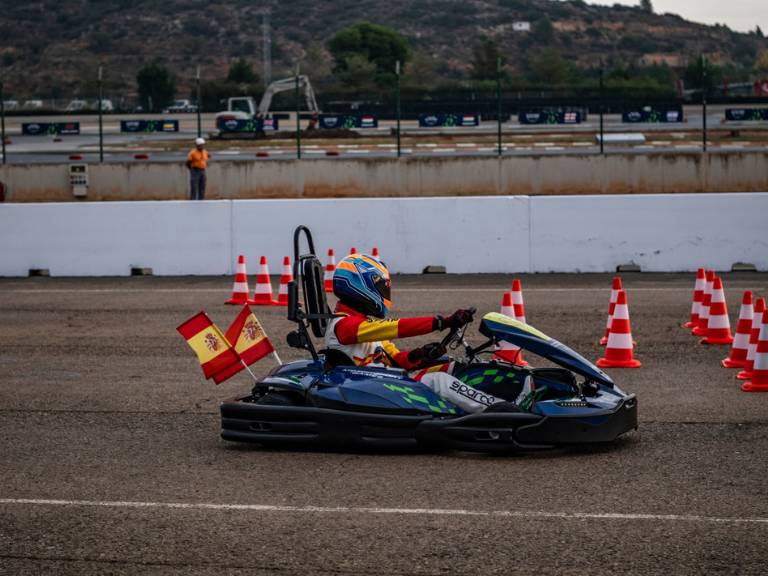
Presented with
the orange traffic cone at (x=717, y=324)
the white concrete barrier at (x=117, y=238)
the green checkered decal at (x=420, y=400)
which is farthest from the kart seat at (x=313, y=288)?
the white concrete barrier at (x=117, y=238)

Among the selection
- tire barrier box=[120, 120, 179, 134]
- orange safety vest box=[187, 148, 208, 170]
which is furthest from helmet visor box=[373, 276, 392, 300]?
tire barrier box=[120, 120, 179, 134]

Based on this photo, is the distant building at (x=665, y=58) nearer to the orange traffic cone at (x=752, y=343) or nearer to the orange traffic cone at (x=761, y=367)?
the orange traffic cone at (x=752, y=343)

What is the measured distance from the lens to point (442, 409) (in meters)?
7.80

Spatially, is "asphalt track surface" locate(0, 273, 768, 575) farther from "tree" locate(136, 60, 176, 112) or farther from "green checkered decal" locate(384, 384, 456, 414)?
"tree" locate(136, 60, 176, 112)

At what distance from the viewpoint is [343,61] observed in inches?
3268

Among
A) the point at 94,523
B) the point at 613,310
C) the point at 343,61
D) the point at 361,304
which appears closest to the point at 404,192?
the point at 613,310

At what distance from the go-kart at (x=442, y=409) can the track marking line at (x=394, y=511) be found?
3.63 feet

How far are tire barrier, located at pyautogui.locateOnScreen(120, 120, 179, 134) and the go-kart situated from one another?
35389 millimetres

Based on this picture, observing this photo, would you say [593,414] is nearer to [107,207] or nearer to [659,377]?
[659,377]

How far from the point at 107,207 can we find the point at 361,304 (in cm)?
1144

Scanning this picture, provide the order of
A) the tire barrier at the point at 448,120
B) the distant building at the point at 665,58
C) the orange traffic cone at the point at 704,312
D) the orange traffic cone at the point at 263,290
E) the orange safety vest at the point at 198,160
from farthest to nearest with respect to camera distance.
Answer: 1. the distant building at the point at 665,58
2. the tire barrier at the point at 448,120
3. the orange safety vest at the point at 198,160
4. the orange traffic cone at the point at 263,290
5. the orange traffic cone at the point at 704,312

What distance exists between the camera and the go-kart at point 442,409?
7.61 meters

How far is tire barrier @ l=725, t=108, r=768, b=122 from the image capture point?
3136cm

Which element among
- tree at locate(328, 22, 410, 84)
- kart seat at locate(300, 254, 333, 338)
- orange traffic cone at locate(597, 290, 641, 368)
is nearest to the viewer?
kart seat at locate(300, 254, 333, 338)
